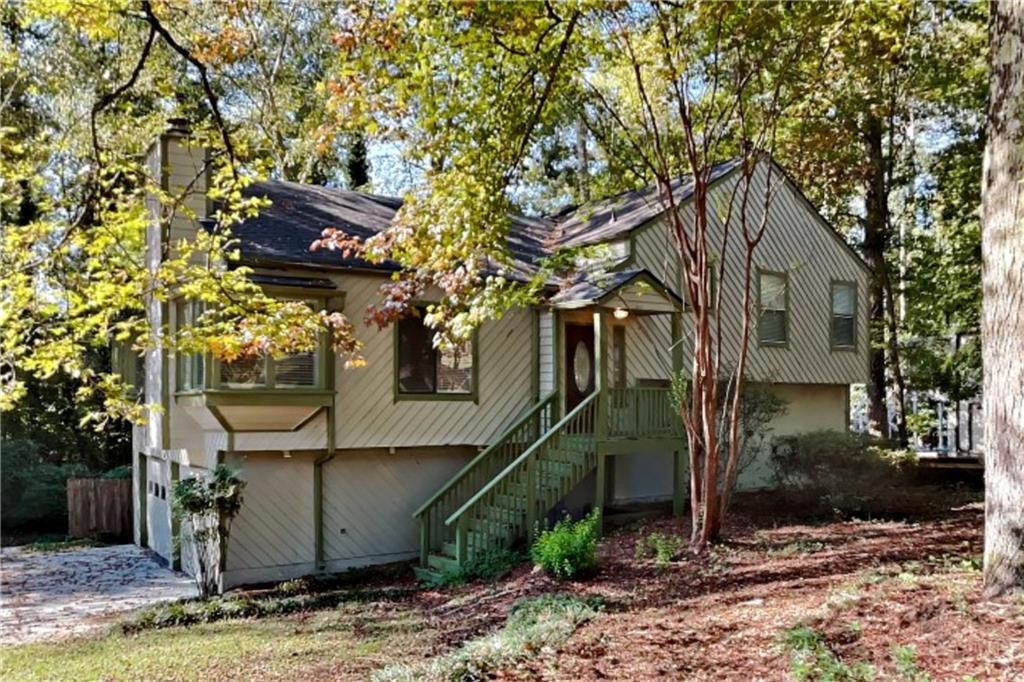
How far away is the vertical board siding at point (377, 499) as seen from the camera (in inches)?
479

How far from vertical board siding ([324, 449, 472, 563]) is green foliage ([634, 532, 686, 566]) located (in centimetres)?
380

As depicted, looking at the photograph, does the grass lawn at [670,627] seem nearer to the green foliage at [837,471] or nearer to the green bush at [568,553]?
the green bush at [568,553]

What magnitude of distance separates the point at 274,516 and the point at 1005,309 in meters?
9.65

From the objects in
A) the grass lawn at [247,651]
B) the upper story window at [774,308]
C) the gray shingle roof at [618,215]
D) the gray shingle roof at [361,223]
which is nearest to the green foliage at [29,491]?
the gray shingle roof at [361,223]

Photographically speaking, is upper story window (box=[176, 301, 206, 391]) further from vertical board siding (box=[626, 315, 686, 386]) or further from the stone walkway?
vertical board siding (box=[626, 315, 686, 386])

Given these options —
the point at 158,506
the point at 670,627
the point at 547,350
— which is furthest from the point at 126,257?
the point at 158,506

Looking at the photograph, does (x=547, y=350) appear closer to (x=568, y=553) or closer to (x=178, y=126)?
(x=568, y=553)

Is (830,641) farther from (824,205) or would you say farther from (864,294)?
(824,205)

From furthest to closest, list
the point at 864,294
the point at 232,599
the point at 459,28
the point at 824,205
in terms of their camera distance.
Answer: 1. the point at 824,205
2. the point at 864,294
3. the point at 232,599
4. the point at 459,28

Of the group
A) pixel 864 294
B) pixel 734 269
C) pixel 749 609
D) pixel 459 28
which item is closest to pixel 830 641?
pixel 749 609

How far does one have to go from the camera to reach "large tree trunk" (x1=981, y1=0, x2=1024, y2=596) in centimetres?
527

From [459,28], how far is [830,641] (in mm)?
6587

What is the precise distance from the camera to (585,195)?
2270 centimetres

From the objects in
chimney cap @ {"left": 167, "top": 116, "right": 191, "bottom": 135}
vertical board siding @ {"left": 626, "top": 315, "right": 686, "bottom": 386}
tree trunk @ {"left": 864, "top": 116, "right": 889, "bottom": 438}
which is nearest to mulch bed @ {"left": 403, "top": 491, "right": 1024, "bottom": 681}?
vertical board siding @ {"left": 626, "top": 315, "right": 686, "bottom": 386}
